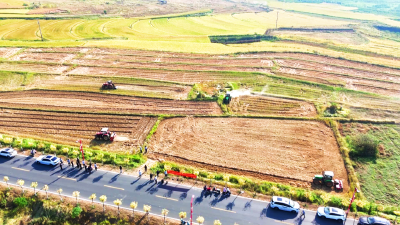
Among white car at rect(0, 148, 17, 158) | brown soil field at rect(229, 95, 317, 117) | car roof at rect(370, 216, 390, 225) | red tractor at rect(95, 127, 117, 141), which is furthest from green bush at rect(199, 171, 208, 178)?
white car at rect(0, 148, 17, 158)

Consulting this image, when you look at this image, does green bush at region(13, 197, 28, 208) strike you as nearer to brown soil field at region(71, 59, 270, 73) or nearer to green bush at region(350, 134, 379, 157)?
green bush at region(350, 134, 379, 157)

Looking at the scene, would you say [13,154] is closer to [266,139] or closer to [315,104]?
[266,139]

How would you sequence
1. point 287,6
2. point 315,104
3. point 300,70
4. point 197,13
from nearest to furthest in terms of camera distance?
point 315,104, point 300,70, point 197,13, point 287,6

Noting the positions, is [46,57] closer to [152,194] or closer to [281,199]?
[152,194]

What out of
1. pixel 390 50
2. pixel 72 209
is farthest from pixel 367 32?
pixel 72 209

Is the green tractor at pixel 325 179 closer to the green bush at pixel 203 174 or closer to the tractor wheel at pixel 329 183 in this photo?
the tractor wheel at pixel 329 183

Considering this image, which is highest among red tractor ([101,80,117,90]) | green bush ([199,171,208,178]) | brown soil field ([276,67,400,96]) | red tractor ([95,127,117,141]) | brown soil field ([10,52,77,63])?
brown soil field ([10,52,77,63])
